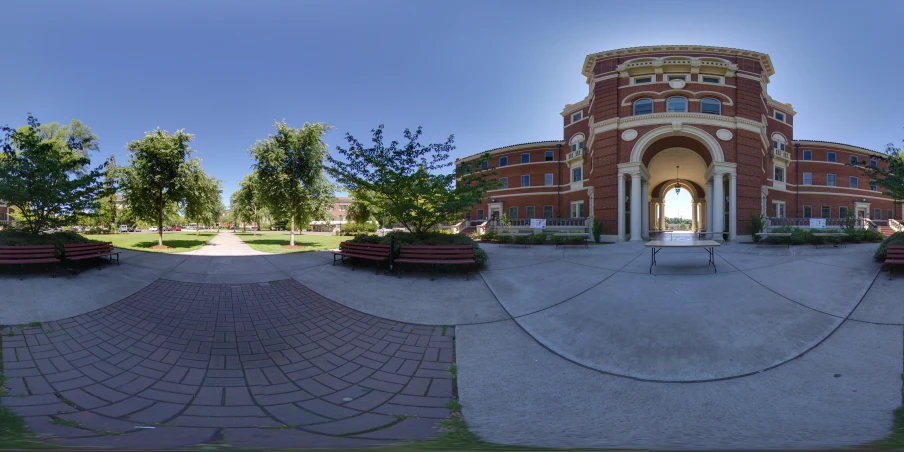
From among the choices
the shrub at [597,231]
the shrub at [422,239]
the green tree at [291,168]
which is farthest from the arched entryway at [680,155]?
the green tree at [291,168]

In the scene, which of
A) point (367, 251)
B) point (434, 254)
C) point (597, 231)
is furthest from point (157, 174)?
point (597, 231)

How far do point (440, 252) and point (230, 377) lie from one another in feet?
18.2

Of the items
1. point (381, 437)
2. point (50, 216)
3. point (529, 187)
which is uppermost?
point (529, 187)

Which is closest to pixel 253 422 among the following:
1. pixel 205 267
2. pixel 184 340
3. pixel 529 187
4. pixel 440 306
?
pixel 184 340

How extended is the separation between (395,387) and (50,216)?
13.9m

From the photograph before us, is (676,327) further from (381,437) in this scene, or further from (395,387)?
(381,437)

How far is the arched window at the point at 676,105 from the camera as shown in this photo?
2075 cm

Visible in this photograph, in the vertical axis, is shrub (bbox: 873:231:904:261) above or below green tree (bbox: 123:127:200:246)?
below

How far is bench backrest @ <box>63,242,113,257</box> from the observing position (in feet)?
27.9

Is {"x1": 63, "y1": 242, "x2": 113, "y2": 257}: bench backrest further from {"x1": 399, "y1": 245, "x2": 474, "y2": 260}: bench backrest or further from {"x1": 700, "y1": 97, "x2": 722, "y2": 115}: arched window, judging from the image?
{"x1": 700, "y1": 97, "x2": 722, "y2": 115}: arched window

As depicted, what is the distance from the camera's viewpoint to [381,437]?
3021 millimetres

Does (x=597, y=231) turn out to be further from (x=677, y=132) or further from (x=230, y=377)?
(x=230, y=377)

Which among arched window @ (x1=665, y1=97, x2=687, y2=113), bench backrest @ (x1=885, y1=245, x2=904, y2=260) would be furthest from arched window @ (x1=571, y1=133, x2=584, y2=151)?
bench backrest @ (x1=885, y1=245, x2=904, y2=260)

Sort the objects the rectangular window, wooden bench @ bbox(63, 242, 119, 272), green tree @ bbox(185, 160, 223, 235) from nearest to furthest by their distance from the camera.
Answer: wooden bench @ bbox(63, 242, 119, 272) < green tree @ bbox(185, 160, 223, 235) < the rectangular window
